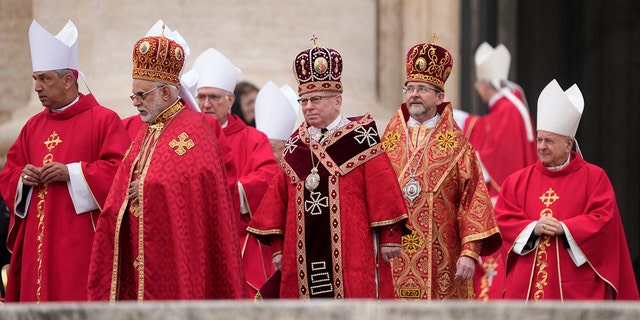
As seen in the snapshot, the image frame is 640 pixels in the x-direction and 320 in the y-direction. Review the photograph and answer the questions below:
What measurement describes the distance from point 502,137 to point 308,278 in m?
6.08

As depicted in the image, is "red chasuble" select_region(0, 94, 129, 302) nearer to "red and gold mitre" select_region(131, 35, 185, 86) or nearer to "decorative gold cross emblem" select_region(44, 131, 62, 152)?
"decorative gold cross emblem" select_region(44, 131, 62, 152)

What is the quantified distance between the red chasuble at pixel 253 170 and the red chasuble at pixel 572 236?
166 centimetres

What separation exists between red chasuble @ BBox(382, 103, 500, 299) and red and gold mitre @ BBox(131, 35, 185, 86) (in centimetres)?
147

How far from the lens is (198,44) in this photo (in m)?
14.5

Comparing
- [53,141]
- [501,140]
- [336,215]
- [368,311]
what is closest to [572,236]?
[336,215]

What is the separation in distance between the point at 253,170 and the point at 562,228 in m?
2.18

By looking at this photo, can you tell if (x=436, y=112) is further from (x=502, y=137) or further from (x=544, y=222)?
(x=502, y=137)

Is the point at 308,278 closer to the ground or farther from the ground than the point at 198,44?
closer to the ground

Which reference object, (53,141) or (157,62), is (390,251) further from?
(53,141)

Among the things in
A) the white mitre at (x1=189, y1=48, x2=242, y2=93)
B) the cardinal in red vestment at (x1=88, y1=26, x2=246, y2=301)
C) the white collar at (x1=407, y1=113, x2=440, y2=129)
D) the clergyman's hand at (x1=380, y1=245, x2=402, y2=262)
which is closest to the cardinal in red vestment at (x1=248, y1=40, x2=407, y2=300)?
the clergyman's hand at (x1=380, y1=245, x2=402, y2=262)

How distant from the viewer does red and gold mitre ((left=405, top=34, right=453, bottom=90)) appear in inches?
440

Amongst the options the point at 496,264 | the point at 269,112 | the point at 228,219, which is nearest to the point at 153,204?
the point at 228,219

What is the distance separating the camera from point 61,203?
1107 centimetres

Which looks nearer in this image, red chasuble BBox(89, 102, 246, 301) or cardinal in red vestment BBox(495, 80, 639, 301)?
red chasuble BBox(89, 102, 246, 301)
